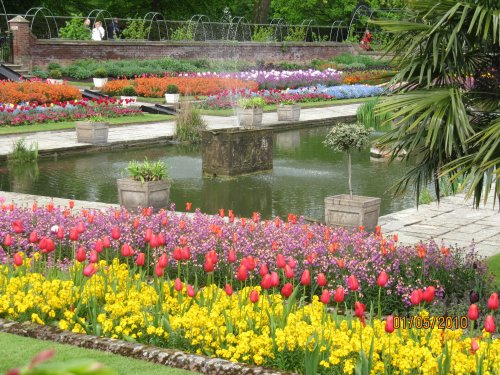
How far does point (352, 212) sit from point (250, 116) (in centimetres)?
1346

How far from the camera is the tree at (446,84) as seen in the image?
6.51m

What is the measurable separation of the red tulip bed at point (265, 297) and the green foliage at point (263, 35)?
40.0 metres

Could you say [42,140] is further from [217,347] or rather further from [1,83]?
[217,347]

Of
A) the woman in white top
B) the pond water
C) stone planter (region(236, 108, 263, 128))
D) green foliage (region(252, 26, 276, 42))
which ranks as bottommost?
the pond water

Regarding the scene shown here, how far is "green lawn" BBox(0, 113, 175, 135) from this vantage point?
22.1 m

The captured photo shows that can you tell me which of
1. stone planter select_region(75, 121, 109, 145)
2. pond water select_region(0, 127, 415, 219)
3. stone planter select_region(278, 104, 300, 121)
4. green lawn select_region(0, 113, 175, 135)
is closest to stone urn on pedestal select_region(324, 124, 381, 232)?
pond water select_region(0, 127, 415, 219)

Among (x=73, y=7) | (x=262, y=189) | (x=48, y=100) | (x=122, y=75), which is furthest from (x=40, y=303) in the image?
(x=73, y=7)

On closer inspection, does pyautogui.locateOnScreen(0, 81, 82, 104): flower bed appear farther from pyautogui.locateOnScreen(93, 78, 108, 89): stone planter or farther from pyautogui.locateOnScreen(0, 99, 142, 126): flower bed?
pyautogui.locateOnScreen(93, 78, 108, 89): stone planter

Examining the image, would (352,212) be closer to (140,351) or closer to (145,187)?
(145,187)

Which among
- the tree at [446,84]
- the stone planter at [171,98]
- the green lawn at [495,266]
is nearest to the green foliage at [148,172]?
the green lawn at [495,266]

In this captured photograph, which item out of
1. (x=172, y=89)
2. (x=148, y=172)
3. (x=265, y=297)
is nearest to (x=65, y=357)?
(x=265, y=297)

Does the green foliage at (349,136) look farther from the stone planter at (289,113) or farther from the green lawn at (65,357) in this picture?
the stone planter at (289,113)

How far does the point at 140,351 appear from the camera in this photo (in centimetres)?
589

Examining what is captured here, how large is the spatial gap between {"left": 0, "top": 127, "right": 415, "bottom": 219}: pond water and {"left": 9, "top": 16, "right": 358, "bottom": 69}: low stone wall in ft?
51.4
